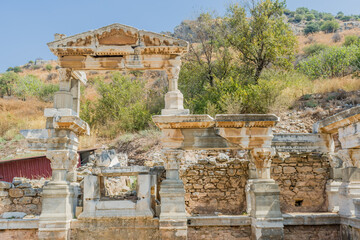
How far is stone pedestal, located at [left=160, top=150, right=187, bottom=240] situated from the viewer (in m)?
6.71

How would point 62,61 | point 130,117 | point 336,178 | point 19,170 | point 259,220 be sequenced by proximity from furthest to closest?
1. point 130,117
2. point 19,170
3. point 336,178
4. point 62,61
5. point 259,220

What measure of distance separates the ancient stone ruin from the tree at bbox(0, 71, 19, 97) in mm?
28987

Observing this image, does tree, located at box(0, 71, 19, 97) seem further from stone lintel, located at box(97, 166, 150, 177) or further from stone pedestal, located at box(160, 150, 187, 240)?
stone pedestal, located at box(160, 150, 187, 240)

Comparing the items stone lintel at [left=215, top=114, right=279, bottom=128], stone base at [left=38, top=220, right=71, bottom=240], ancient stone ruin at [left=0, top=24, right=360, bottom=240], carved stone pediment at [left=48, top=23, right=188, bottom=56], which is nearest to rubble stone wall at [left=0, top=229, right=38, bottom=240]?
ancient stone ruin at [left=0, top=24, right=360, bottom=240]

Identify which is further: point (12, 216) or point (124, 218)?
point (12, 216)

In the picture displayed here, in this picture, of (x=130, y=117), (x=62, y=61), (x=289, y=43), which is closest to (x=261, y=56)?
(x=289, y=43)

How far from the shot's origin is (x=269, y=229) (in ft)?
22.4

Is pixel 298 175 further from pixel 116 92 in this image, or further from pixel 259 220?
pixel 116 92

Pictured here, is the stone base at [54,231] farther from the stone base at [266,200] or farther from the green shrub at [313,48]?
the green shrub at [313,48]

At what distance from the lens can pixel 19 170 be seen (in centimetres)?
1269

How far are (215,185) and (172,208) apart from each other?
127 inches

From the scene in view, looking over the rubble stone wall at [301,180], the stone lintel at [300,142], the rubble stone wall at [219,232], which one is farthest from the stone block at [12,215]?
the rubble stone wall at [301,180]

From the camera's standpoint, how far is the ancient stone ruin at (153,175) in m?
6.84

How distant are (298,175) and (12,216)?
28.5 feet
